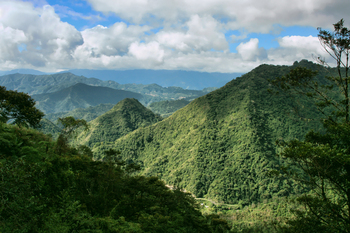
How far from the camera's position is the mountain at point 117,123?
117000 millimetres

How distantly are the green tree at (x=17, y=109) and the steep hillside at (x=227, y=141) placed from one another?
51.9 meters

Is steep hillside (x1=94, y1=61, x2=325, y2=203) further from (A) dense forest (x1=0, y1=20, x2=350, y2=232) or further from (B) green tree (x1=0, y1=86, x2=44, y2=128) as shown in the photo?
(B) green tree (x1=0, y1=86, x2=44, y2=128)

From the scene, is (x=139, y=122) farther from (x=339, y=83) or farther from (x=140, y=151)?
(x=339, y=83)

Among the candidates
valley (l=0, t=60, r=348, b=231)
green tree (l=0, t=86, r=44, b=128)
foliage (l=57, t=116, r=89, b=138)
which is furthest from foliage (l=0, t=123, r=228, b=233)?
valley (l=0, t=60, r=348, b=231)

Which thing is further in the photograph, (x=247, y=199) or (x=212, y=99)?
(x=212, y=99)

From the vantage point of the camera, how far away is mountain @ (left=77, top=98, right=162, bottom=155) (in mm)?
117000

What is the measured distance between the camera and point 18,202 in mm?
6723

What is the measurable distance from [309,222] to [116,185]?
51.9 feet

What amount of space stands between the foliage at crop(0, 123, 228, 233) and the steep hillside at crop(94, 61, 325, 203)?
45.6 meters

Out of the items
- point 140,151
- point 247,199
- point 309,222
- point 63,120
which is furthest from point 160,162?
point 309,222

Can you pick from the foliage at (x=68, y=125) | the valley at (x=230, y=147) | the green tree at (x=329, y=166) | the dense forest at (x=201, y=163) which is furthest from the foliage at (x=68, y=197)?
the valley at (x=230, y=147)

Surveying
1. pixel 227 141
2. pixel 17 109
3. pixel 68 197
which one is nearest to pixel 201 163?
pixel 227 141

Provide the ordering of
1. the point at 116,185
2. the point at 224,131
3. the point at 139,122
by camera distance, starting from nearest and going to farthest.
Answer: the point at 116,185
the point at 224,131
the point at 139,122

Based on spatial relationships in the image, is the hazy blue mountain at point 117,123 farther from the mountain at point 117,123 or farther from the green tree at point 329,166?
the green tree at point 329,166
